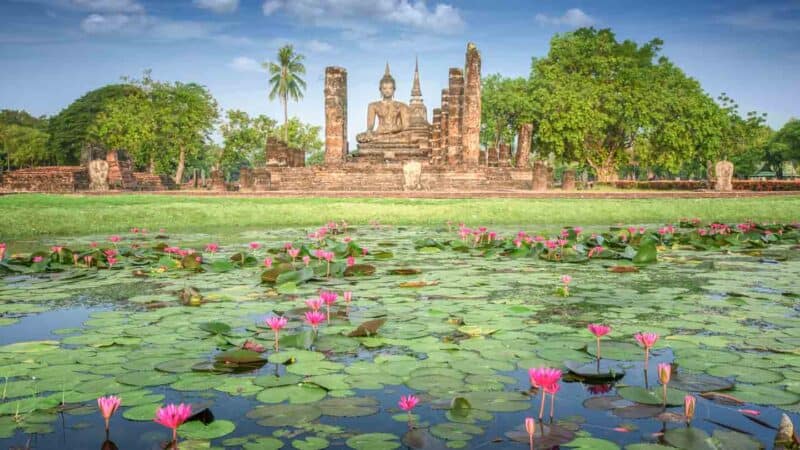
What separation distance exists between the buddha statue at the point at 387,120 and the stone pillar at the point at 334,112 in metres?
3.03

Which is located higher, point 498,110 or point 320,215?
point 498,110

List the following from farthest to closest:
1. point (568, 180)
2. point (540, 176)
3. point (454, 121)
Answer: point (454, 121), point (568, 180), point (540, 176)

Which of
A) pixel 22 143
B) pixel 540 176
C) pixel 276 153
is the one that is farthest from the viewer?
pixel 22 143

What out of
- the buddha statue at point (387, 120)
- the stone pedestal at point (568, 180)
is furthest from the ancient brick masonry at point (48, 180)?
the stone pedestal at point (568, 180)

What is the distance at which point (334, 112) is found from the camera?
2566 centimetres

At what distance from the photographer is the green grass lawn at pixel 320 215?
889cm

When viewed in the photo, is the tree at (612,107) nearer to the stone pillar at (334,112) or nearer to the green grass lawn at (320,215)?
the stone pillar at (334,112)

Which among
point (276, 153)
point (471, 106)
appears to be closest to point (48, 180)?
point (276, 153)

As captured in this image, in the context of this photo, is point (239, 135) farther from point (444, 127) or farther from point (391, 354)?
point (391, 354)

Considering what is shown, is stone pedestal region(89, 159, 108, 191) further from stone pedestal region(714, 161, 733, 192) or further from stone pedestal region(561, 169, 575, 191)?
stone pedestal region(714, 161, 733, 192)

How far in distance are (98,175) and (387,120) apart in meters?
12.5

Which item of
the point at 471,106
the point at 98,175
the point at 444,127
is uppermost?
the point at 471,106

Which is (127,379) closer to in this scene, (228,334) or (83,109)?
(228,334)

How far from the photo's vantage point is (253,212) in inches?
428
